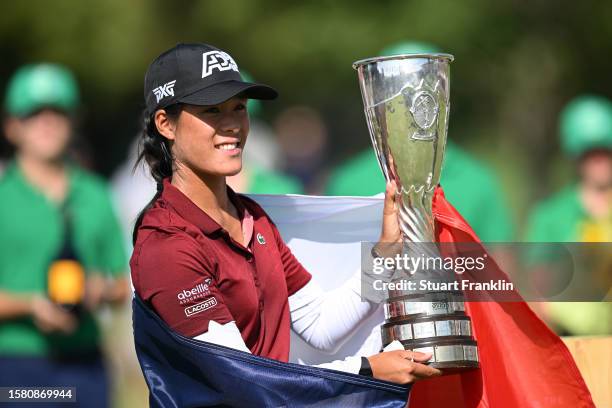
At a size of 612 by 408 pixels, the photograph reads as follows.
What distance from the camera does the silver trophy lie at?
3879 mm

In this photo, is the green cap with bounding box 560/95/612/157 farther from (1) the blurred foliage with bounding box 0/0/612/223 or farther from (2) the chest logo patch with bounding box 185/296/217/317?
(1) the blurred foliage with bounding box 0/0/612/223

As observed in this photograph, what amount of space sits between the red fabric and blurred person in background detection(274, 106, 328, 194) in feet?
33.5

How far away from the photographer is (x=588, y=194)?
24.9 ft

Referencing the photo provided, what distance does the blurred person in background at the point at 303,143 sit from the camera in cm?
1448

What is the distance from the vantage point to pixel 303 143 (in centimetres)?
1475

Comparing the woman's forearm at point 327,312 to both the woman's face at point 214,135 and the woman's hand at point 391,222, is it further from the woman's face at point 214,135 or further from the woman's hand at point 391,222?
the woman's face at point 214,135

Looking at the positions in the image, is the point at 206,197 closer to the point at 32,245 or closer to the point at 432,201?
the point at 432,201

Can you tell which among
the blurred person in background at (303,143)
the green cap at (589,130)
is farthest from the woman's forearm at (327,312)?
the blurred person in background at (303,143)

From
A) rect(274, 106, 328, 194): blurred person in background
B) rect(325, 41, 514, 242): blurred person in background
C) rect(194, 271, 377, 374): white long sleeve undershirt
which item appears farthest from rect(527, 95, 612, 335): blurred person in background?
rect(274, 106, 328, 194): blurred person in background

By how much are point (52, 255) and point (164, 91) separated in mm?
2837

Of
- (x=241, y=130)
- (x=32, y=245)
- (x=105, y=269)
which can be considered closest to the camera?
(x=241, y=130)

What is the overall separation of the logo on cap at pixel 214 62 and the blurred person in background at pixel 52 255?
283cm

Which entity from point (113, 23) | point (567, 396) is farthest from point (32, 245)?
point (113, 23)

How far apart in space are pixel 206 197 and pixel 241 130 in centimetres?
24
